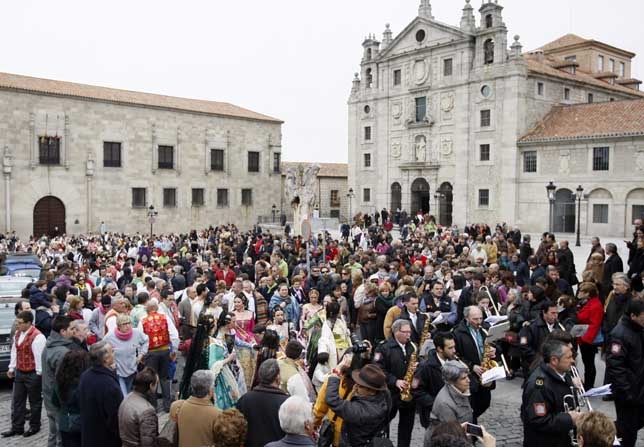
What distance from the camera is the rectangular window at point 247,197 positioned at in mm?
42844

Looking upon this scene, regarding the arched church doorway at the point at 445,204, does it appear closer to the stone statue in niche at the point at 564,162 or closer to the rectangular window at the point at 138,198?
the stone statue in niche at the point at 564,162

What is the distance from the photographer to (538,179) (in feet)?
112

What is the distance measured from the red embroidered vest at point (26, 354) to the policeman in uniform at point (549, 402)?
6.05 m

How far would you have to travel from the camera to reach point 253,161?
142ft

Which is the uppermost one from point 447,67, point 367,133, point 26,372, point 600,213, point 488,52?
point 488,52

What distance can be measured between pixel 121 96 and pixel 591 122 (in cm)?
2901

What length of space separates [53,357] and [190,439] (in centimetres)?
273

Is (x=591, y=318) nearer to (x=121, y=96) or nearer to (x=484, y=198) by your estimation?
(x=484, y=198)

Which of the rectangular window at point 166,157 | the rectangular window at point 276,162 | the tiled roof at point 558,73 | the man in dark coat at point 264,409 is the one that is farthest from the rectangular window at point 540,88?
the man in dark coat at point 264,409

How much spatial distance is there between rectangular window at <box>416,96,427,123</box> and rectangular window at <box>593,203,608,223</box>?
42.6 feet

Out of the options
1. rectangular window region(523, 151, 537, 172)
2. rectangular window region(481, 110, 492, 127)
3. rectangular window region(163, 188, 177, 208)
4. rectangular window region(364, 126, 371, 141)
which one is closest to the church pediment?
rectangular window region(481, 110, 492, 127)

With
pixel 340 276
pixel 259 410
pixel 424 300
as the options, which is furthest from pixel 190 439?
pixel 340 276


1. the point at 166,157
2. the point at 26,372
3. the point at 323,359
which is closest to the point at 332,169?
the point at 166,157

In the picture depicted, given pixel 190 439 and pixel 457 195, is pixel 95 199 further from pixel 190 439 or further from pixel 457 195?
pixel 190 439
